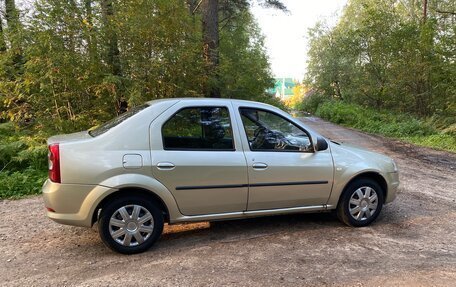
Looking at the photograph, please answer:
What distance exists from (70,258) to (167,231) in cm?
124

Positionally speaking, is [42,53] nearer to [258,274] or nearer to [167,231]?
[167,231]

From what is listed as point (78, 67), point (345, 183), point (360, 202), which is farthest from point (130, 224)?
point (78, 67)

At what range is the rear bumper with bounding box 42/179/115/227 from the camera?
395 cm

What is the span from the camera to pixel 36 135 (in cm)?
796

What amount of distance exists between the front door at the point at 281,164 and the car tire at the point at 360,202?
1.05 ft

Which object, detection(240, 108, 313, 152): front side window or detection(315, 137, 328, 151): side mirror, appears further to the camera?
detection(315, 137, 328, 151): side mirror

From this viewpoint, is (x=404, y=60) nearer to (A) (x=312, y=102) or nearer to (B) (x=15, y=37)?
(B) (x=15, y=37)

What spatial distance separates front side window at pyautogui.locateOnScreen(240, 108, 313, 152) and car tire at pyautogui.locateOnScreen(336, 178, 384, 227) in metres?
0.86

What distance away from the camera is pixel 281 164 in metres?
4.66

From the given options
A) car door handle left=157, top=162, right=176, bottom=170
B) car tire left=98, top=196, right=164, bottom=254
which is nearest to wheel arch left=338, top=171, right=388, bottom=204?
car door handle left=157, top=162, right=176, bottom=170

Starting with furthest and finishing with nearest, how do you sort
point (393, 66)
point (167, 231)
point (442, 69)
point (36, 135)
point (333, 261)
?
point (393, 66), point (442, 69), point (36, 135), point (167, 231), point (333, 261)

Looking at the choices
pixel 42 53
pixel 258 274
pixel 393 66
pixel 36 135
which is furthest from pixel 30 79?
pixel 393 66

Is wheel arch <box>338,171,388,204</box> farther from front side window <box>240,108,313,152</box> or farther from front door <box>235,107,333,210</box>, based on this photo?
front side window <box>240,108,313,152</box>

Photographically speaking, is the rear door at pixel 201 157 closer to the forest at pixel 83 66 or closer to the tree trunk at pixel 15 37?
the forest at pixel 83 66
